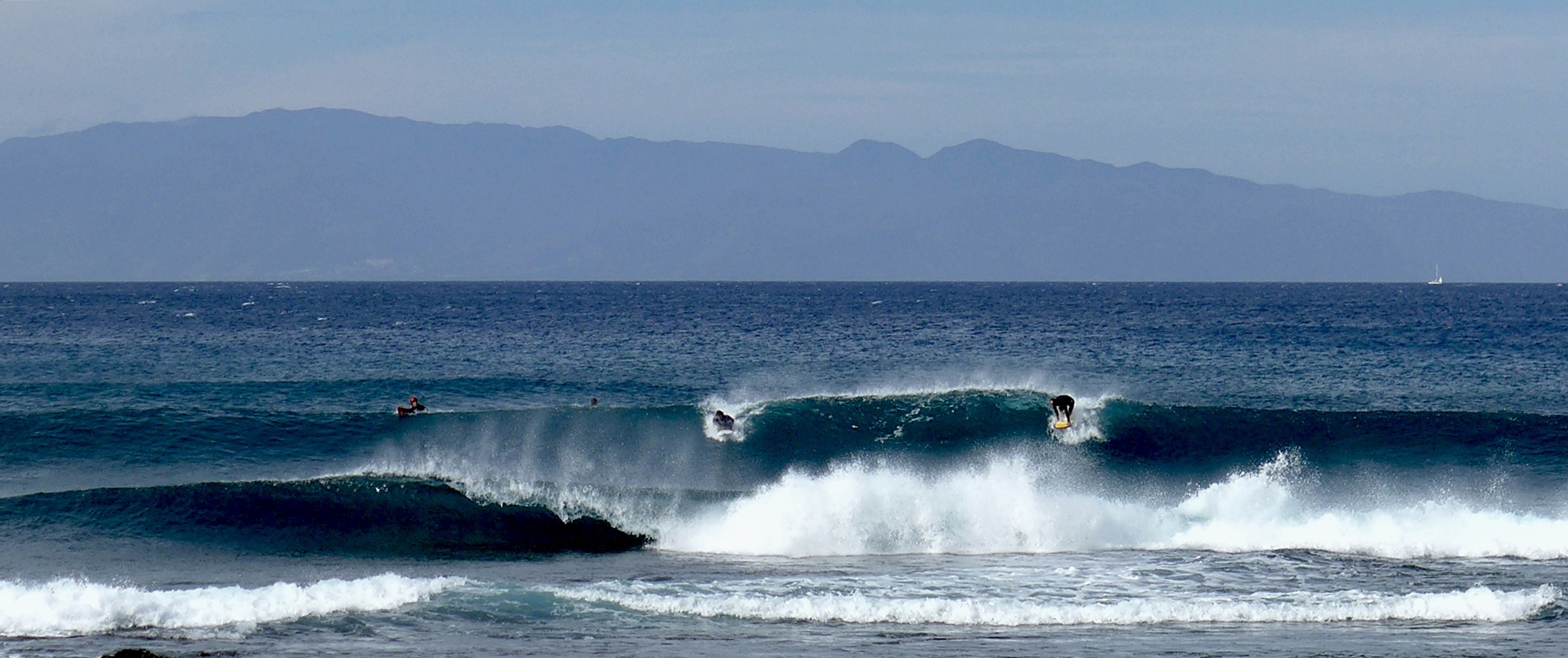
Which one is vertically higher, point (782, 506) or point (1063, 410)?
point (1063, 410)

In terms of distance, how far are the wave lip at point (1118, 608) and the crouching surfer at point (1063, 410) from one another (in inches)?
431

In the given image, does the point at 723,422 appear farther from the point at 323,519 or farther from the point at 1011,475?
the point at 323,519

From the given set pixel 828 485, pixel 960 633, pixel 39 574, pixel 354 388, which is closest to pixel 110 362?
pixel 354 388

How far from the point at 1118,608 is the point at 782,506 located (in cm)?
705

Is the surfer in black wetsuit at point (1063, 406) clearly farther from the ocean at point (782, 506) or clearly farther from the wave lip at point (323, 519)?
the wave lip at point (323, 519)

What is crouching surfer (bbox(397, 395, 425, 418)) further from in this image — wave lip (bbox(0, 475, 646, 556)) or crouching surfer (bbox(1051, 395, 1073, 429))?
crouching surfer (bbox(1051, 395, 1073, 429))

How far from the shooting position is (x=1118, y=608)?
1717 cm

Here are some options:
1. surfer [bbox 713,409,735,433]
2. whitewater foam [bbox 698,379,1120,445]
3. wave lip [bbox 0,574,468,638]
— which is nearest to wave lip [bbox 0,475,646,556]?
wave lip [bbox 0,574,468,638]

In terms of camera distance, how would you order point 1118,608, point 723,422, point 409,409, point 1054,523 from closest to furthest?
1. point 1118,608
2. point 1054,523
3. point 723,422
4. point 409,409

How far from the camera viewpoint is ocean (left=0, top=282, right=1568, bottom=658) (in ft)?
54.0

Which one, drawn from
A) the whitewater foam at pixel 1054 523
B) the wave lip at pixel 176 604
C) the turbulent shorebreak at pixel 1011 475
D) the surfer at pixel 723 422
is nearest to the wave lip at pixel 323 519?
the turbulent shorebreak at pixel 1011 475

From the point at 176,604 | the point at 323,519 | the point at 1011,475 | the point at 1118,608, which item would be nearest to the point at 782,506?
the point at 1011,475

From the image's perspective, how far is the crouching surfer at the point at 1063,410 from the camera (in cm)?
2883

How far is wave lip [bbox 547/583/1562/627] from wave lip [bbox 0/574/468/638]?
8.38ft
